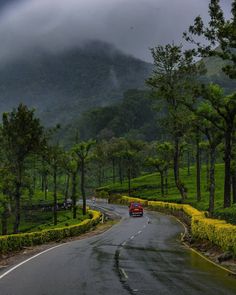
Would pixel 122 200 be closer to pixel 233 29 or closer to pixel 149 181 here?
pixel 149 181

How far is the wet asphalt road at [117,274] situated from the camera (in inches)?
507

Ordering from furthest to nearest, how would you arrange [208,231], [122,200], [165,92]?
1. [122,200]
2. [165,92]
3. [208,231]

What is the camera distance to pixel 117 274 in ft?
51.4

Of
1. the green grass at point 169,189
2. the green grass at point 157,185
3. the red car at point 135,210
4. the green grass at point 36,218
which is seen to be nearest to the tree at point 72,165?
the green grass at point 36,218

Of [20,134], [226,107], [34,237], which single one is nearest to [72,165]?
[20,134]

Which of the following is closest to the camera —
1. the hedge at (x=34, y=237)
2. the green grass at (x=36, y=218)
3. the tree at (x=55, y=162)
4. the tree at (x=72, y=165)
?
the hedge at (x=34, y=237)

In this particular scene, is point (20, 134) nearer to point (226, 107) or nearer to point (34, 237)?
point (34, 237)

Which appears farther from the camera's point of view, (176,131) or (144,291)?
(176,131)

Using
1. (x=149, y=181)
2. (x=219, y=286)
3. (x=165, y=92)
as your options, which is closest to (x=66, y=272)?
(x=219, y=286)

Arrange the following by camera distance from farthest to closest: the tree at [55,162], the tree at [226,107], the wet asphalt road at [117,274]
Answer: the tree at [55,162]
the tree at [226,107]
the wet asphalt road at [117,274]

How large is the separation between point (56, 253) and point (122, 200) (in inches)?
2769

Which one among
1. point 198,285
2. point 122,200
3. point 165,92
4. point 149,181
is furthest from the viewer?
point 149,181

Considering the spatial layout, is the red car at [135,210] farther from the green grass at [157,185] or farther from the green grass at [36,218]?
the green grass at [157,185]

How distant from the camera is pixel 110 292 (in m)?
12.3
